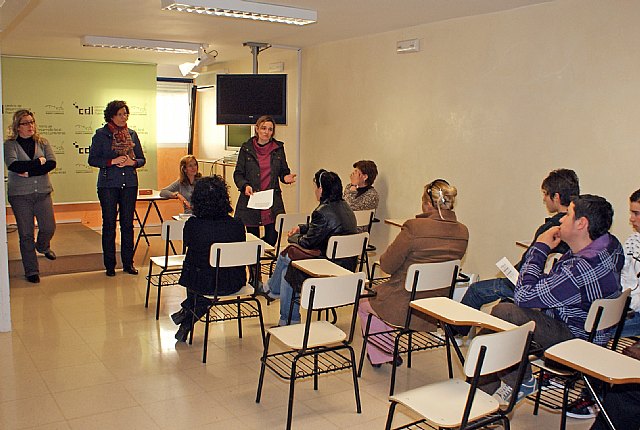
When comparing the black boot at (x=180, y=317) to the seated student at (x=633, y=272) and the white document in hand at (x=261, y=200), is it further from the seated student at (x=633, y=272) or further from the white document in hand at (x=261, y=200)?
the seated student at (x=633, y=272)

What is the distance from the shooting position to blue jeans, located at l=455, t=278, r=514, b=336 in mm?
4367

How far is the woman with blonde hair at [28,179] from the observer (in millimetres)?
5969

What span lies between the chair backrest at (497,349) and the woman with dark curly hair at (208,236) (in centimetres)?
228

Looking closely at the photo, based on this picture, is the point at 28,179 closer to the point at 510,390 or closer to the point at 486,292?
the point at 486,292

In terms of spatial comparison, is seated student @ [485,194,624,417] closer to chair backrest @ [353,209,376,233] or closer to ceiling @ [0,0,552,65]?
ceiling @ [0,0,552,65]

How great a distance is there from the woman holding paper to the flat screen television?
1.11m

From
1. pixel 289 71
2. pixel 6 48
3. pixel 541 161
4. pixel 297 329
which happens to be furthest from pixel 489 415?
pixel 6 48

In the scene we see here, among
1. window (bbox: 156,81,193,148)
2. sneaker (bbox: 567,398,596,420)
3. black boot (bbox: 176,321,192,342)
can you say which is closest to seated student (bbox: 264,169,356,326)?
black boot (bbox: 176,321,192,342)

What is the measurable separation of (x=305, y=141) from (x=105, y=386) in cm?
481

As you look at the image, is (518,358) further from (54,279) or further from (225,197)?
(54,279)

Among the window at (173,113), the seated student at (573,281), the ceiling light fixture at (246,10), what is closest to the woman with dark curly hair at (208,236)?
the ceiling light fixture at (246,10)

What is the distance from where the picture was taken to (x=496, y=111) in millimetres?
5254

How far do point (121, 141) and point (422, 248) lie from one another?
12.1 feet

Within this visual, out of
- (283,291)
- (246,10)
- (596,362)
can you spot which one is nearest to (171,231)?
(283,291)
